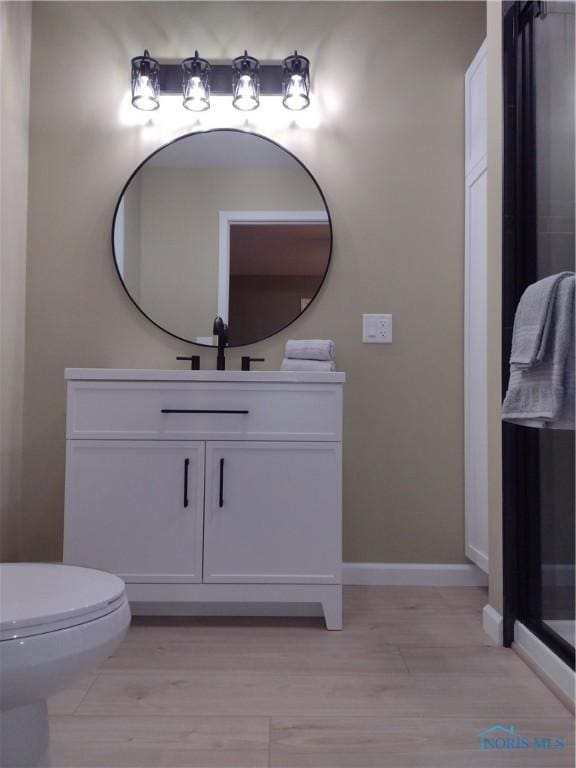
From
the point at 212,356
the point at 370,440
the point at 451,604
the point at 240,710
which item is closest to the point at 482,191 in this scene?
the point at 370,440

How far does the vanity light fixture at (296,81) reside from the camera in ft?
7.50

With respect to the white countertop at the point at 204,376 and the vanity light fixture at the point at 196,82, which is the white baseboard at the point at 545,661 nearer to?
the white countertop at the point at 204,376

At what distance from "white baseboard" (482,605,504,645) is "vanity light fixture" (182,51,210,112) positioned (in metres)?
2.13

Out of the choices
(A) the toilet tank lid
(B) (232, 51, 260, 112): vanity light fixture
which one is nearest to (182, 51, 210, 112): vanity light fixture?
(B) (232, 51, 260, 112): vanity light fixture

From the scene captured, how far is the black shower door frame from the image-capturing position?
1639 mm

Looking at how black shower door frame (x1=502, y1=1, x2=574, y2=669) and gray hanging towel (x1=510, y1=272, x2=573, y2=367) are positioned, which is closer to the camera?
gray hanging towel (x1=510, y1=272, x2=573, y2=367)

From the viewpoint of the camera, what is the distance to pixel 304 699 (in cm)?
140

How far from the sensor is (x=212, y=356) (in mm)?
2340

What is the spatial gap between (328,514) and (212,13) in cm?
207

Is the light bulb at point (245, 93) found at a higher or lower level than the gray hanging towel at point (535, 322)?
higher

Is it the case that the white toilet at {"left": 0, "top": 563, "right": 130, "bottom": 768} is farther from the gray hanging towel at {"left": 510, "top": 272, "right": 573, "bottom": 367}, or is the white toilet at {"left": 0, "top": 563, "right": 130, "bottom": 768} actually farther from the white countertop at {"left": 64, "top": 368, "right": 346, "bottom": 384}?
the gray hanging towel at {"left": 510, "top": 272, "right": 573, "bottom": 367}

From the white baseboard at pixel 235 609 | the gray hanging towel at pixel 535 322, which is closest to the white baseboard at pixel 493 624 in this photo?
the white baseboard at pixel 235 609

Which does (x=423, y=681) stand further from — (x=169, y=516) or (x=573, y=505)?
(x=169, y=516)

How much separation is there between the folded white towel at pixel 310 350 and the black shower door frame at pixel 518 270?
0.63 meters
